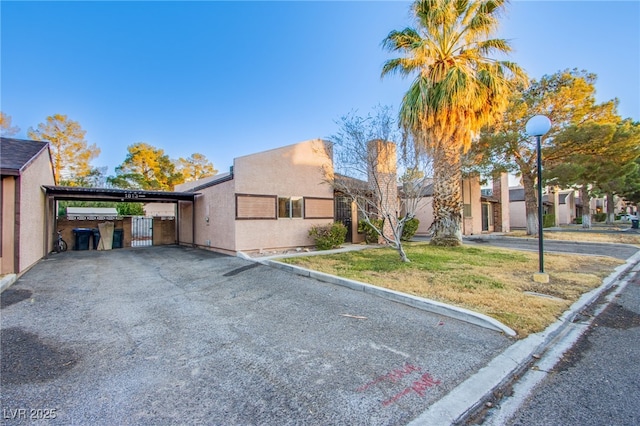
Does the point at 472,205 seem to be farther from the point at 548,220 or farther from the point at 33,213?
the point at 33,213

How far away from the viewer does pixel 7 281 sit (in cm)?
599

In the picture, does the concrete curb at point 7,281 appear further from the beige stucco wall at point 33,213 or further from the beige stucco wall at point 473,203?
the beige stucco wall at point 473,203

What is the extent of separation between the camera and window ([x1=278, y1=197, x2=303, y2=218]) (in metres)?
11.2

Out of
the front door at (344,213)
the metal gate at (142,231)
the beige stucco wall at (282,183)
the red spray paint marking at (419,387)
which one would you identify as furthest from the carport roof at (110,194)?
the red spray paint marking at (419,387)

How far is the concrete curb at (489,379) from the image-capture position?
2.15 meters

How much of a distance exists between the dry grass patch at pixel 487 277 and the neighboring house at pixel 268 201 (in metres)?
2.19

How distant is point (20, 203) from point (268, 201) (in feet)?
21.4

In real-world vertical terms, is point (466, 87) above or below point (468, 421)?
above

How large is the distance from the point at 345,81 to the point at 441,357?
12.5 m

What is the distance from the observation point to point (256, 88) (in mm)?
14055

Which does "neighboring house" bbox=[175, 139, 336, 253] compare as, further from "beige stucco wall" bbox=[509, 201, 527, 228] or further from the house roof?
"beige stucco wall" bbox=[509, 201, 527, 228]

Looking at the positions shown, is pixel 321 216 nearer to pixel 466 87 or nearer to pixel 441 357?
pixel 466 87

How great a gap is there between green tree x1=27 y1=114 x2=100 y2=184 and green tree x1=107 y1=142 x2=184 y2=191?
3.19 meters

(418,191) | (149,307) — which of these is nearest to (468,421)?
(149,307)
